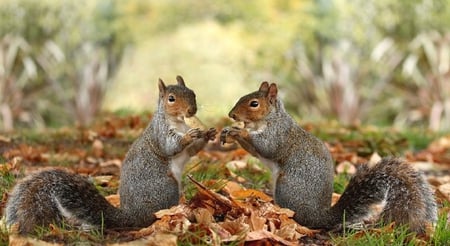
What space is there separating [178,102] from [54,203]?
0.62 metres

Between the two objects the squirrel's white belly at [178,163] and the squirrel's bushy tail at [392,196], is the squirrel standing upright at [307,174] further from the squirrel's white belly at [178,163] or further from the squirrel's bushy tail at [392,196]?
the squirrel's white belly at [178,163]

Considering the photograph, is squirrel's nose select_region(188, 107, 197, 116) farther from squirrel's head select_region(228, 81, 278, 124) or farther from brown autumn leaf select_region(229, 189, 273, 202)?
brown autumn leaf select_region(229, 189, 273, 202)

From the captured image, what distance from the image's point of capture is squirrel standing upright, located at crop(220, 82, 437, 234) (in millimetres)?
2857

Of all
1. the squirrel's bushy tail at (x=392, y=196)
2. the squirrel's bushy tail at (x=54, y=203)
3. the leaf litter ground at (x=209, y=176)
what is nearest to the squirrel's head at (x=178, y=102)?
the leaf litter ground at (x=209, y=176)

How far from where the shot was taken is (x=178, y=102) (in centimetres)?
284

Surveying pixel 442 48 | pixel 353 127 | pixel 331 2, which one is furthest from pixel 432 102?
pixel 353 127

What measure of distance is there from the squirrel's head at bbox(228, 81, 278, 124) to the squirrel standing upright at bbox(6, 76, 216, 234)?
15 centimetres

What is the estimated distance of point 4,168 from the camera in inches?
139

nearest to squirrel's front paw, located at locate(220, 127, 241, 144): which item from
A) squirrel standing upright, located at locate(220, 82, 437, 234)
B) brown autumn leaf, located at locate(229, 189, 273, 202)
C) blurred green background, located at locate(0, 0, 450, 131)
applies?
squirrel standing upright, located at locate(220, 82, 437, 234)

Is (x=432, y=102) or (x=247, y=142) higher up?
(x=247, y=142)

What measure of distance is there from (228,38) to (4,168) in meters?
14.1

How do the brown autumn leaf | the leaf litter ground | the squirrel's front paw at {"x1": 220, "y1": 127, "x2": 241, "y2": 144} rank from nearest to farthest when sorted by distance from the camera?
1. the leaf litter ground
2. the squirrel's front paw at {"x1": 220, "y1": 127, "x2": 241, "y2": 144}
3. the brown autumn leaf

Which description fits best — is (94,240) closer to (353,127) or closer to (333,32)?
(353,127)

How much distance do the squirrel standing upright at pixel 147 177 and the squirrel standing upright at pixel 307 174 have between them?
0.21 meters
